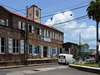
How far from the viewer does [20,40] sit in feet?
94.4

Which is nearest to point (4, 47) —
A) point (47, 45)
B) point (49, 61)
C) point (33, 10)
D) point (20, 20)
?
point (20, 20)

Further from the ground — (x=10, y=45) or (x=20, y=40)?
(x=20, y=40)

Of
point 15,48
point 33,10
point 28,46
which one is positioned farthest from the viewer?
point 33,10

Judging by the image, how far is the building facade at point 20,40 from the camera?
25531mm

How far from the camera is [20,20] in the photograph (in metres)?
30.3

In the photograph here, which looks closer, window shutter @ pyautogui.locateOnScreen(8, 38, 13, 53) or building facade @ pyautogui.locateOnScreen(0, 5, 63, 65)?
building facade @ pyautogui.locateOnScreen(0, 5, 63, 65)

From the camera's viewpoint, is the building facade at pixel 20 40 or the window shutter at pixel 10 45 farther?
the window shutter at pixel 10 45

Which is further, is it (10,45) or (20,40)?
(20,40)

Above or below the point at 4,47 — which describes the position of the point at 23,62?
below

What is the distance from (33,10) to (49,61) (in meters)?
16.2

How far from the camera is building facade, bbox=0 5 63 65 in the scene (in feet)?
83.8

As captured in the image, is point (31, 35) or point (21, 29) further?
point (31, 35)

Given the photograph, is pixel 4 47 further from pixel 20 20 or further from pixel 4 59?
pixel 20 20

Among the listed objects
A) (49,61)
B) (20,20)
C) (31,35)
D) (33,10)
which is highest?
(33,10)
